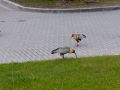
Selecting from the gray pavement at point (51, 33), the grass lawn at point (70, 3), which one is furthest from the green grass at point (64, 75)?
the grass lawn at point (70, 3)

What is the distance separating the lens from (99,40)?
10.6 m

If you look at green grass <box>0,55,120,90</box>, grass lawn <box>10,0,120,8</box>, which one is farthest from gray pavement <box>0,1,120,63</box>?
green grass <box>0,55,120,90</box>

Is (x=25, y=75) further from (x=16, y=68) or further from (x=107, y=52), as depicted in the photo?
(x=107, y=52)

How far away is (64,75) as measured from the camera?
6.17 meters

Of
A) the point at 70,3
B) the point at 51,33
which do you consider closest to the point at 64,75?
the point at 51,33

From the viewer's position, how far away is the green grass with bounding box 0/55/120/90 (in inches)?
221

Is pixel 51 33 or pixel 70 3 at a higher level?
pixel 51 33

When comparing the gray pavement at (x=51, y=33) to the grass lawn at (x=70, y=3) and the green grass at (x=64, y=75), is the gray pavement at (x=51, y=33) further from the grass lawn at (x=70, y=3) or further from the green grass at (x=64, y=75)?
the green grass at (x=64, y=75)

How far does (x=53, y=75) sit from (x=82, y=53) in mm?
3040

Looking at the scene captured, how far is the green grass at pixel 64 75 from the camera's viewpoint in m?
5.61

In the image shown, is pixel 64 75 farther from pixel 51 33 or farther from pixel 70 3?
pixel 70 3

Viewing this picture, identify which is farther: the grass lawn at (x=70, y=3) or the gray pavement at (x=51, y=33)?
the grass lawn at (x=70, y=3)

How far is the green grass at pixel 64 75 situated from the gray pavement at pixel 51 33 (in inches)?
56.8

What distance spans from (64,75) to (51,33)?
5.81 m
